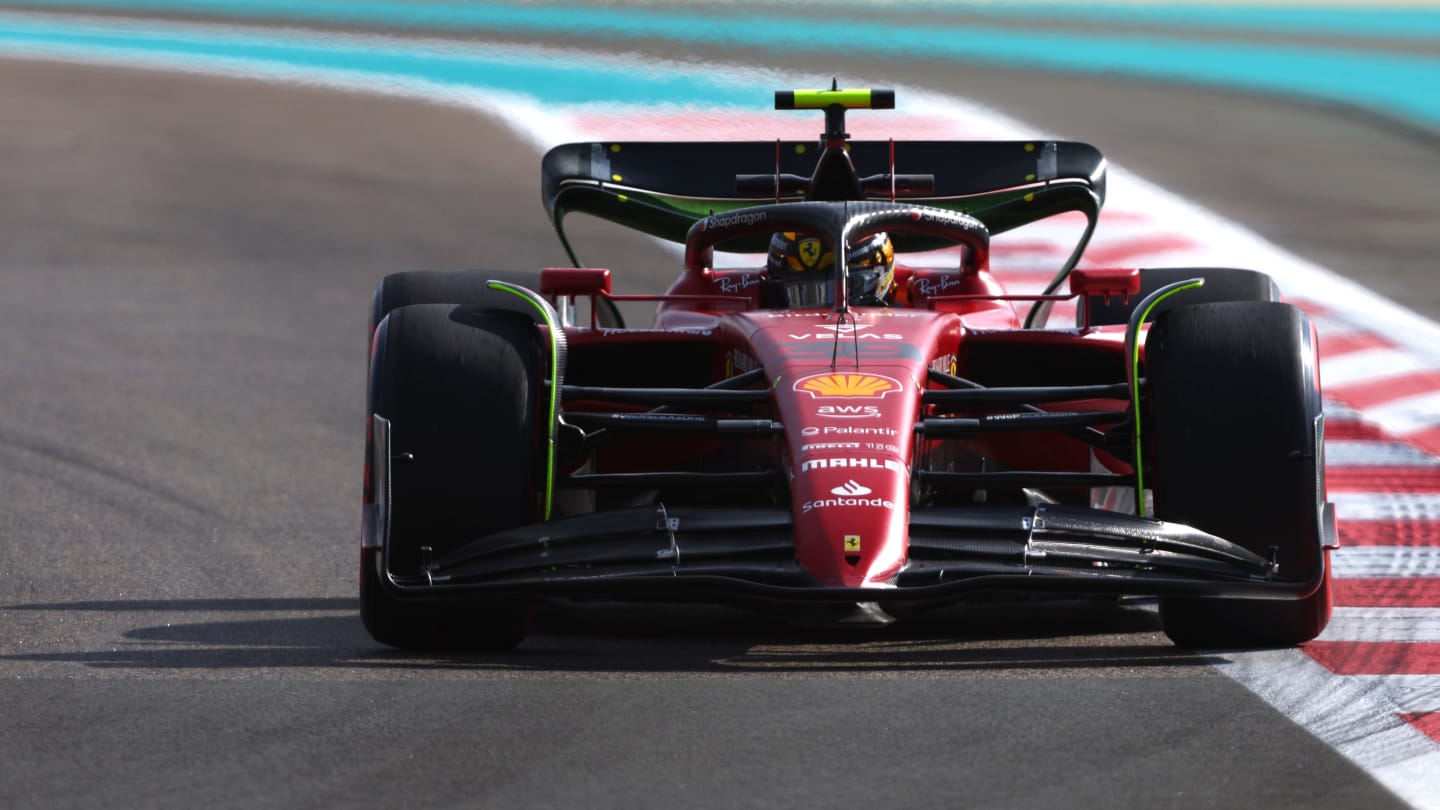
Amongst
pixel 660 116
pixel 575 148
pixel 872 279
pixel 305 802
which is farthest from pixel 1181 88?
pixel 305 802

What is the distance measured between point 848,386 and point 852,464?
0.48 m

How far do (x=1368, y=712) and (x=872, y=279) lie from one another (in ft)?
9.98

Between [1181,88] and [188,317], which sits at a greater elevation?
[1181,88]

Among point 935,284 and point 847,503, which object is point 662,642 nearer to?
point 847,503

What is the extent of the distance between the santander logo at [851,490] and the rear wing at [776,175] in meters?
3.82

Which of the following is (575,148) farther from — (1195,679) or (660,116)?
(660,116)

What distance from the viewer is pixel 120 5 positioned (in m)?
26.7

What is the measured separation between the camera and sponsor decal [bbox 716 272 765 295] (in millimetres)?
9102

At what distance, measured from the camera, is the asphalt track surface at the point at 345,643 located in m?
4.86

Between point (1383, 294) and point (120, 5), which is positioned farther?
point (120, 5)

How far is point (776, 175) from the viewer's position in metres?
9.80

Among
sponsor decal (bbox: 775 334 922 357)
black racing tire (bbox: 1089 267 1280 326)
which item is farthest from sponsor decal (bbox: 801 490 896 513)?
black racing tire (bbox: 1089 267 1280 326)

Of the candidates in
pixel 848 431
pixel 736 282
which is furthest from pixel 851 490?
→ pixel 736 282

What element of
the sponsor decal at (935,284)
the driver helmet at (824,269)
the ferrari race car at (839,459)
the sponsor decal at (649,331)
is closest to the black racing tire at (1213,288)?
the ferrari race car at (839,459)
